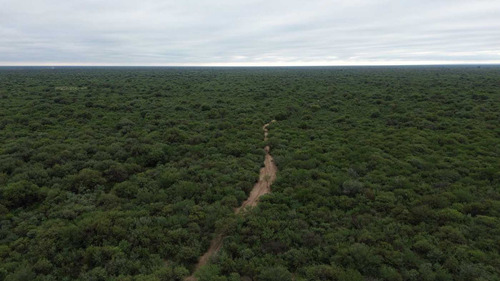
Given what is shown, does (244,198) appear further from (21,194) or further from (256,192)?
(21,194)

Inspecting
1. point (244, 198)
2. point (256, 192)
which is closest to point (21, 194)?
point (244, 198)

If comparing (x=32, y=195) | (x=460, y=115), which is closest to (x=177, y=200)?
(x=32, y=195)

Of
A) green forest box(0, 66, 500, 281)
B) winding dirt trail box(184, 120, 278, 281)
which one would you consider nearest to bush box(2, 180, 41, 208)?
green forest box(0, 66, 500, 281)

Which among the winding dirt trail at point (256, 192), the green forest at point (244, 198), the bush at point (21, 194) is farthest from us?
the bush at point (21, 194)

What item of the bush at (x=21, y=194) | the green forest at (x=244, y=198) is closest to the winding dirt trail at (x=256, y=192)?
the green forest at (x=244, y=198)

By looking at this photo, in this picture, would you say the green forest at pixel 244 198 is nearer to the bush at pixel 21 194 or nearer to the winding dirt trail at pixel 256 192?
the bush at pixel 21 194

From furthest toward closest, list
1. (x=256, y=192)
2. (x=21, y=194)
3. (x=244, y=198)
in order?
(x=256, y=192) < (x=244, y=198) < (x=21, y=194)

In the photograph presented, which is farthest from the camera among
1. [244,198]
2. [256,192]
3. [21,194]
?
[256,192]

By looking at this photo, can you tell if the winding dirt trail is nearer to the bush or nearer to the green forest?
the green forest
